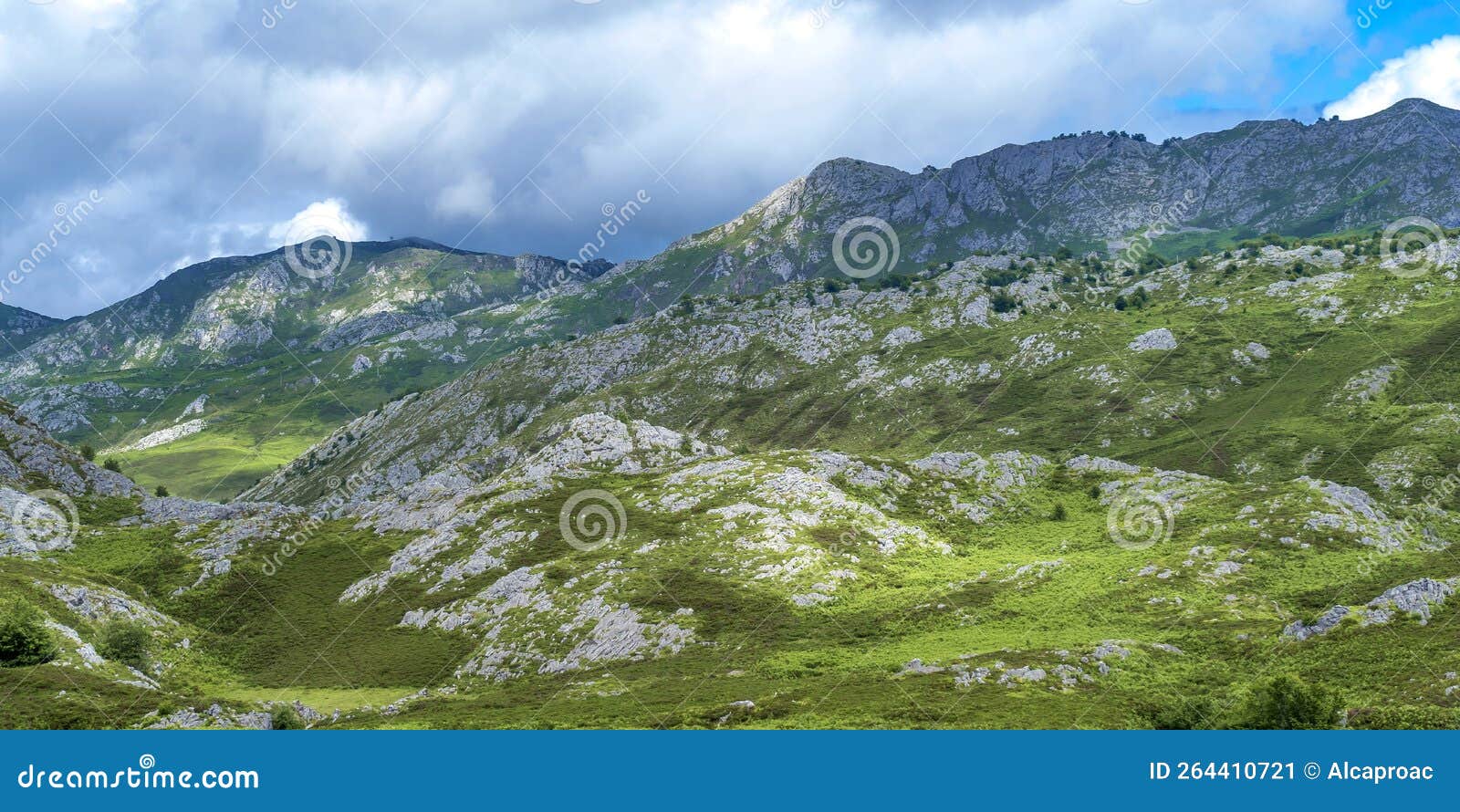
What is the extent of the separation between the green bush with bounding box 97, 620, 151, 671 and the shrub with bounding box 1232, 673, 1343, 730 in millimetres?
88339

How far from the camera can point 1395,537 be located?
8825cm

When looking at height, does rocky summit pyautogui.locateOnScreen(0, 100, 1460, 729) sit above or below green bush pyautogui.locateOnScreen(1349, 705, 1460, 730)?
above

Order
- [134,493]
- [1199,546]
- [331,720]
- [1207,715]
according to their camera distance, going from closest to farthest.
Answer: [1207,715], [331,720], [1199,546], [134,493]

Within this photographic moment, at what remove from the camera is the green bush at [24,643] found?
62344 mm

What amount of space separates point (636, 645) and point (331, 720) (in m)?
26.1

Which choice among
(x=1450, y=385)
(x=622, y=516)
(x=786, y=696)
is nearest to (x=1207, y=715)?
(x=786, y=696)

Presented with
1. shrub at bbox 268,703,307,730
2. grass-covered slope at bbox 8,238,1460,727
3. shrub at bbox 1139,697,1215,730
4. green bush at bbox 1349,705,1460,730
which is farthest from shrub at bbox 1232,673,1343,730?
shrub at bbox 268,703,307,730

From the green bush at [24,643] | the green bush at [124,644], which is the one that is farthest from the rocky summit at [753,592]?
the green bush at [124,644]

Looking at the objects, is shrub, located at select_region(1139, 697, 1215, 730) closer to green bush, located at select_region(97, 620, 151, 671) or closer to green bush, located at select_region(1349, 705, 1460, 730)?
green bush, located at select_region(1349, 705, 1460, 730)

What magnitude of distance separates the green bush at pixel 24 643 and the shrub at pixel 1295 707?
81.0 m

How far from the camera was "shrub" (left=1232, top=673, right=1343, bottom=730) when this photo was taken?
4575 cm

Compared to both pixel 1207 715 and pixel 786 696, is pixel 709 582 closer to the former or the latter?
pixel 786 696

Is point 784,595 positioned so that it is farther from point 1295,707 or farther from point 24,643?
point 24,643

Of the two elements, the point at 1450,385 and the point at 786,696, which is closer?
the point at 786,696
